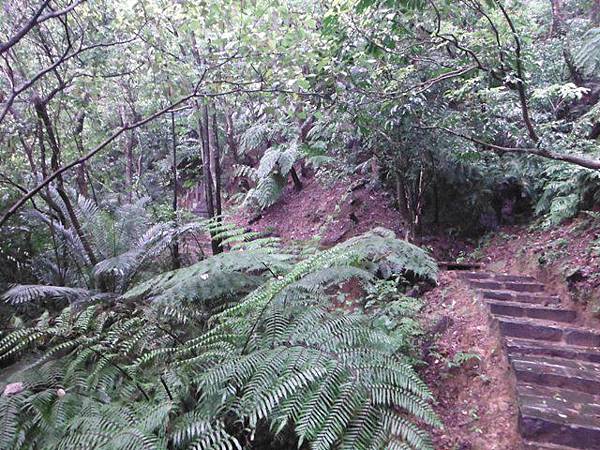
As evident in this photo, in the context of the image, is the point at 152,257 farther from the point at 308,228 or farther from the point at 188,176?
the point at 188,176

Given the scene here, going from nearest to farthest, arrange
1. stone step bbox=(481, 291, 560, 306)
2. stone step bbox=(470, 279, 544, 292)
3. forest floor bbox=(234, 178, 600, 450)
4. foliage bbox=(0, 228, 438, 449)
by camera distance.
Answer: foliage bbox=(0, 228, 438, 449), forest floor bbox=(234, 178, 600, 450), stone step bbox=(481, 291, 560, 306), stone step bbox=(470, 279, 544, 292)

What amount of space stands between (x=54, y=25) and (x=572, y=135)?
7.18 metres

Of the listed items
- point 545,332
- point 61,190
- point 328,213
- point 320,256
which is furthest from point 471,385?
point 328,213

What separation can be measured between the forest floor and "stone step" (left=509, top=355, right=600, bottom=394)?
13cm

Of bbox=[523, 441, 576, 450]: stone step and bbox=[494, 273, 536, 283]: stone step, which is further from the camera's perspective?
bbox=[494, 273, 536, 283]: stone step

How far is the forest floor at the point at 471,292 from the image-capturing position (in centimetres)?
270

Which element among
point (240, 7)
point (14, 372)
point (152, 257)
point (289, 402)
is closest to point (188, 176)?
point (152, 257)

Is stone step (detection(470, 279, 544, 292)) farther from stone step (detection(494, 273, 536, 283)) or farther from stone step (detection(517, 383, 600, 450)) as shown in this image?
stone step (detection(517, 383, 600, 450))

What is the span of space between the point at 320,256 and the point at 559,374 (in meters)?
1.91

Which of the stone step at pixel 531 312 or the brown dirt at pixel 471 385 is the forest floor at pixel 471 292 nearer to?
the brown dirt at pixel 471 385

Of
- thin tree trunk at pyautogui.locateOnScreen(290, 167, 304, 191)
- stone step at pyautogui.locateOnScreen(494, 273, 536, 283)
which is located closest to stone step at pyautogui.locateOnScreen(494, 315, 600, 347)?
stone step at pyautogui.locateOnScreen(494, 273, 536, 283)

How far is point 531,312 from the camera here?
13.1ft

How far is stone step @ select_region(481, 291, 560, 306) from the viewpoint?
4254 mm

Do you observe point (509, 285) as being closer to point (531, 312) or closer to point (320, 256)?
point (531, 312)
